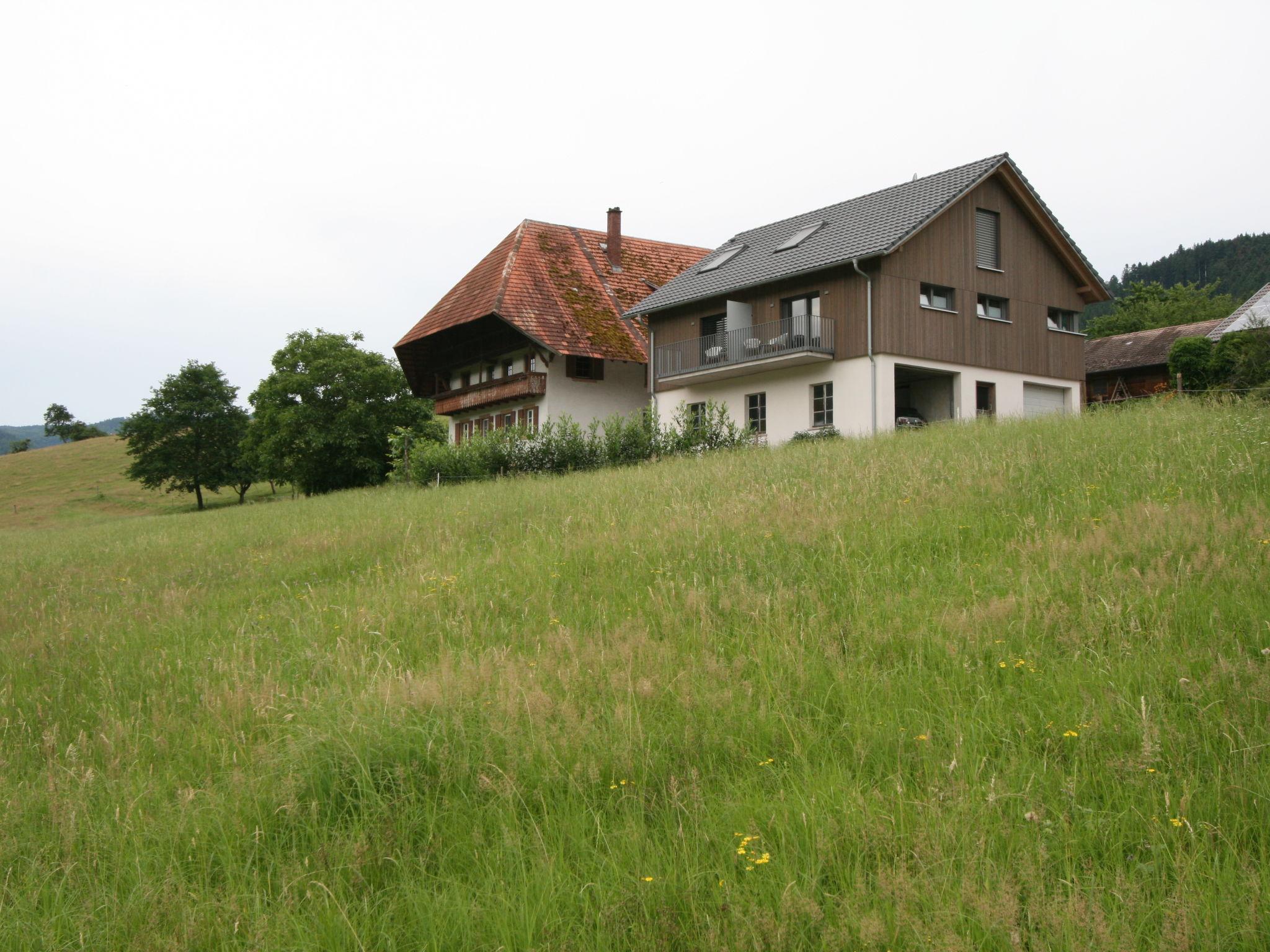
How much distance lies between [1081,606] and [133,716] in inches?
223

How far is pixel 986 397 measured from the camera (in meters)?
30.3

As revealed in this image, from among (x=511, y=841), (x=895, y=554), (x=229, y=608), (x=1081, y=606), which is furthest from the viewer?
(x=229, y=608)

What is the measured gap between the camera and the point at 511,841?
373 centimetres

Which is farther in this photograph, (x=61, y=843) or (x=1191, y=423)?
(x=1191, y=423)

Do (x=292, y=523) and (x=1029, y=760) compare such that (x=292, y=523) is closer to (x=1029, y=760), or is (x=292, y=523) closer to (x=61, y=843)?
(x=61, y=843)

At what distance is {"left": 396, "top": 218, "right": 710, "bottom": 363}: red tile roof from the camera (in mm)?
36281

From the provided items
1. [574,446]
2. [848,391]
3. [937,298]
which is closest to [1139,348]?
[937,298]

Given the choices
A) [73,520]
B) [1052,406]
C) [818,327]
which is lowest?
[73,520]

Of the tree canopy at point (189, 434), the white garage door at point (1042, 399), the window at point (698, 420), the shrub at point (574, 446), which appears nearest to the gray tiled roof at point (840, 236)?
the white garage door at point (1042, 399)

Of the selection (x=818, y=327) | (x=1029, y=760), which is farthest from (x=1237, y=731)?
(x=818, y=327)

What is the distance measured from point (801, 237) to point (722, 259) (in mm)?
3611

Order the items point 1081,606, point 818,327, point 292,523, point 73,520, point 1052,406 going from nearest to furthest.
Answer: point 1081,606 → point 292,523 → point 818,327 → point 1052,406 → point 73,520

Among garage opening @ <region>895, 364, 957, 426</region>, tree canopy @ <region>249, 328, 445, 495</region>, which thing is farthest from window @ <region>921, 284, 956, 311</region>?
tree canopy @ <region>249, 328, 445, 495</region>

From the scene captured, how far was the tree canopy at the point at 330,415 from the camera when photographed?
4778 centimetres
